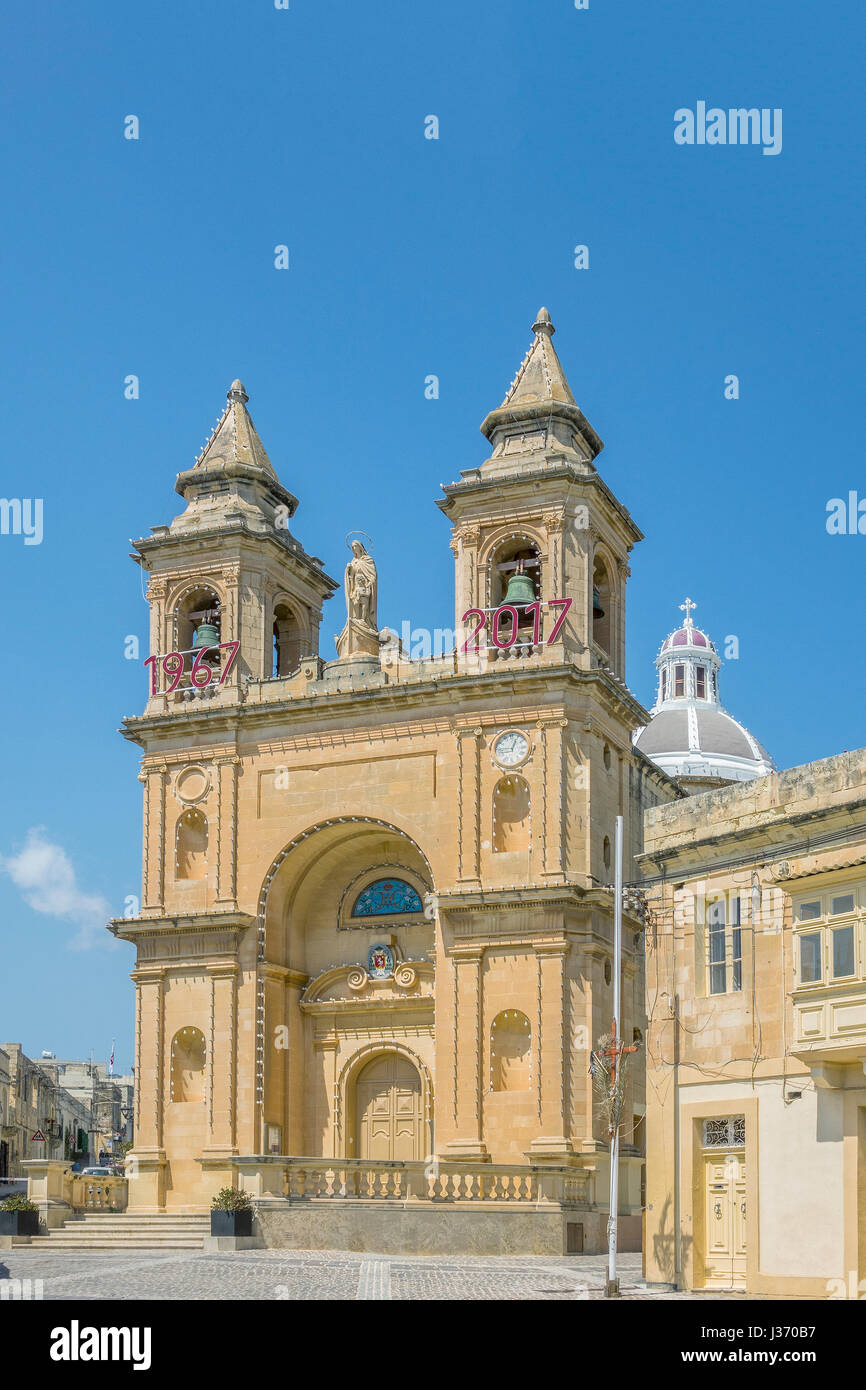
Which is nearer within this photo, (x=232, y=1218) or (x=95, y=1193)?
(x=232, y=1218)

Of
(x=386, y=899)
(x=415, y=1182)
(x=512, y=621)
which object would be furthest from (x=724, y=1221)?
(x=386, y=899)

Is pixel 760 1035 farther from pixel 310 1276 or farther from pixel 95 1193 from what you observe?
pixel 95 1193

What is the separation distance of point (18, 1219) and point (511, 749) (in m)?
14.6

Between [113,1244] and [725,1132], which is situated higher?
[725,1132]

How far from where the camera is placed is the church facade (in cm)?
3900

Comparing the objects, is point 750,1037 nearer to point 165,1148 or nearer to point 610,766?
point 610,766

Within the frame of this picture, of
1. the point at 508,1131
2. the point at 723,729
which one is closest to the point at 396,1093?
the point at 508,1131

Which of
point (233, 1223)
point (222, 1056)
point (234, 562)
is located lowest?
point (233, 1223)

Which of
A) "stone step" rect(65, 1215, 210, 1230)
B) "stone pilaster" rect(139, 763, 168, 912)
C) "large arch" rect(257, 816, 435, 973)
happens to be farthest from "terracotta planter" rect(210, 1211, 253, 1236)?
"stone pilaster" rect(139, 763, 168, 912)

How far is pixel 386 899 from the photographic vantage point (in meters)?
44.1

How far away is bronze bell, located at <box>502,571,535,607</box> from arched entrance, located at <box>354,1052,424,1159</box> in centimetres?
1127

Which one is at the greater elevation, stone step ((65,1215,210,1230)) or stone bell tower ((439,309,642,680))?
stone bell tower ((439,309,642,680))

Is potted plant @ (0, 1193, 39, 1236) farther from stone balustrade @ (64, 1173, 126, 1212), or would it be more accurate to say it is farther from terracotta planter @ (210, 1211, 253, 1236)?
terracotta planter @ (210, 1211, 253, 1236)

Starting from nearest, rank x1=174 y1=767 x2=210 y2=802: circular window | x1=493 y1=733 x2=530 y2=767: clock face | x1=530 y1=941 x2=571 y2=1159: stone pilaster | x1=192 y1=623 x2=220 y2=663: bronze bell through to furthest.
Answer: x1=530 y1=941 x2=571 y2=1159: stone pilaster
x1=493 y1=733 x2=530 y2=767: clock face
x1=174 y1=767 x2=210 y2=802: circular window
x1=192 y1=623 x2=220 y2=663: bronze bell
